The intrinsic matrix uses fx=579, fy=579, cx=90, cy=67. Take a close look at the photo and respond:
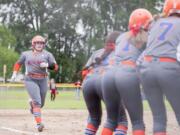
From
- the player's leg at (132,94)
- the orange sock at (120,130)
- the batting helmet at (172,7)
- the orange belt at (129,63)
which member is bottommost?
the orange sock at (120,130)

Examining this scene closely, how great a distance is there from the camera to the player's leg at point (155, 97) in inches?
266

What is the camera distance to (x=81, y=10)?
221ft

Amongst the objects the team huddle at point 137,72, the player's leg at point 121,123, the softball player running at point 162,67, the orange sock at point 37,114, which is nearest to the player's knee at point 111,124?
the team huddle at point 137,72

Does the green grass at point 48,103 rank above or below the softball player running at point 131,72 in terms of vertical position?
below

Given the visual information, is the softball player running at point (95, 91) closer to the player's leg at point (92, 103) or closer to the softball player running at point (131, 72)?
the player's leg at point (92, 103)

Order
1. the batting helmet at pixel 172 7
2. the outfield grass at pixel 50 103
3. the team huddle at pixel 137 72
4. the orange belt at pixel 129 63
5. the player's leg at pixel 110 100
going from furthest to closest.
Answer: the outfield grass at pixel 50 103
the player's leg at pixel 110 100
the orange belt at pixel 129 63
the batting helmet at pixel 172 7
the team huddle at pixel 137 72

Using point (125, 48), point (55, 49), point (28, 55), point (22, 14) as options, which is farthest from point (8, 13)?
point (125, 48)

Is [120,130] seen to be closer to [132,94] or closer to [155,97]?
[132,94]

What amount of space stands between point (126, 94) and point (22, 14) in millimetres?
62911

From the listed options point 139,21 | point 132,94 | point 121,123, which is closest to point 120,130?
point 121,123

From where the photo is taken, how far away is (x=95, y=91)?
8.49 m

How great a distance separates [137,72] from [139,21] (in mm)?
654

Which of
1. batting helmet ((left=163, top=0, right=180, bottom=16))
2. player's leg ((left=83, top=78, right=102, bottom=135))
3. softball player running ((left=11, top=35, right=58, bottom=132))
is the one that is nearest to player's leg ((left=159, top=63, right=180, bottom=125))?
batting helmet ((left=163, top=0, right=180, bottom=16))

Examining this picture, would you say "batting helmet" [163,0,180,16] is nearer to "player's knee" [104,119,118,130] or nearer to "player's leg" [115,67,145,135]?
"player's leg" [115,67,145,135]
